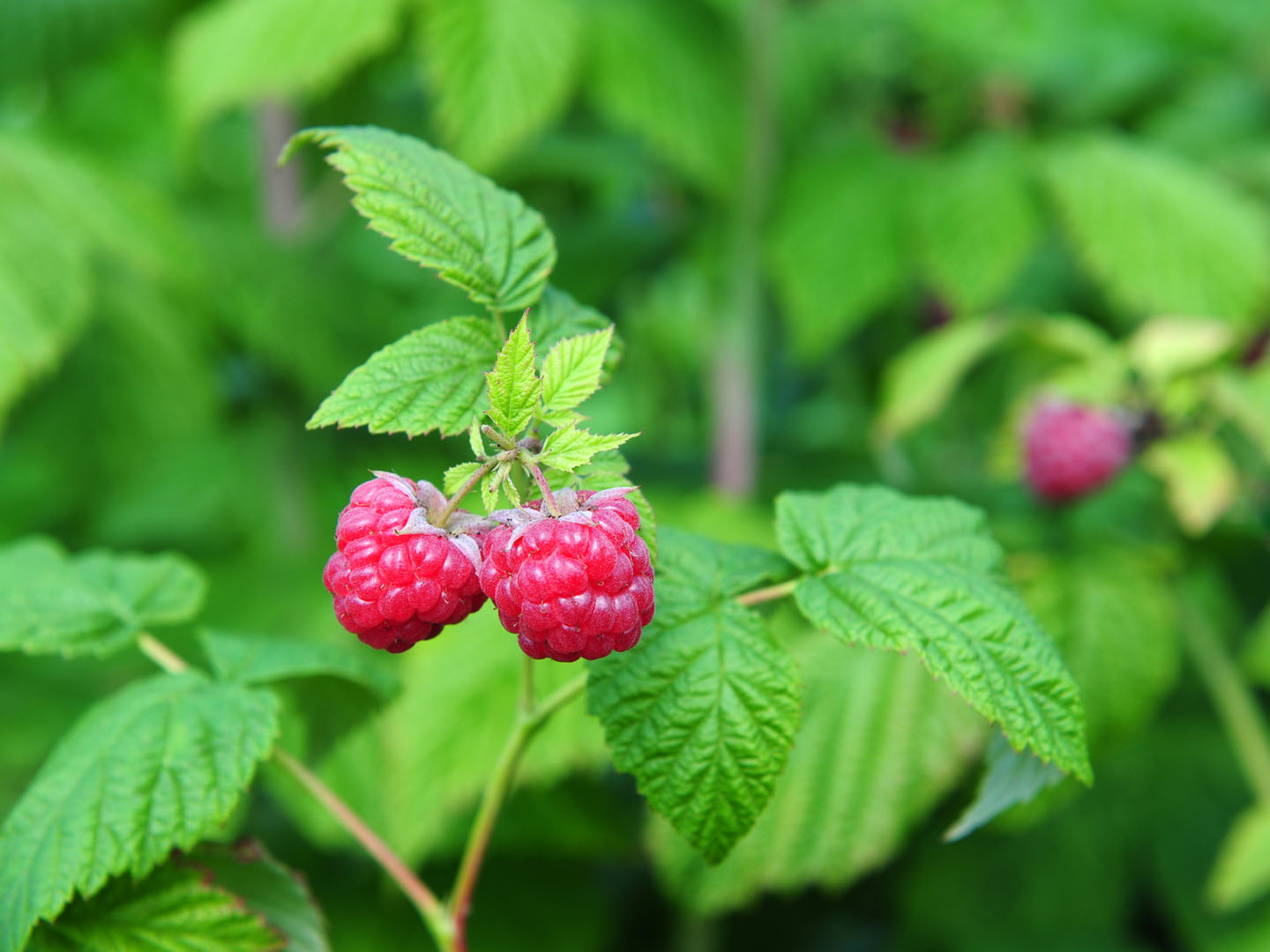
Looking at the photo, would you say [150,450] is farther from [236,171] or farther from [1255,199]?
[1255,199]

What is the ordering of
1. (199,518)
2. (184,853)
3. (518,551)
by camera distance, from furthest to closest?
(199,518) → (184,853) → (518,551)

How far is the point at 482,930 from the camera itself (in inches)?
53.1

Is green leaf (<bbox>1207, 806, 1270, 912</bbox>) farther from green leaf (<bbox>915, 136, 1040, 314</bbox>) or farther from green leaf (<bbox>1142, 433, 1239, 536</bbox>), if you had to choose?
green leaf (<bbox>915, 136, 1040, 314</bbox>)

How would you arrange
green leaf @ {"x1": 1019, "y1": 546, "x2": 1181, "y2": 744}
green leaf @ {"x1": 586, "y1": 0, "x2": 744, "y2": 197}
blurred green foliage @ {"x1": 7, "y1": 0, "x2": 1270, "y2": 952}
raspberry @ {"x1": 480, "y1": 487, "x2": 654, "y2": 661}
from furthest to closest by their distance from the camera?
1. green leaf @ {"x1": 586, "y1": 0, "x2": 744, "y2": 197}
2. blurred green foliage @ {"x1": 7, "y1": 0, "x2": 1270, "y2": 952}
3. green leaf @ {"x1": 1019, "y1": 546, "x2": 1181, "y2": 744}
4. raspberry @ {"x1": 480, "y1": 487, "x2": 654, "y2": 661}

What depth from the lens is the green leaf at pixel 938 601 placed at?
0.45m

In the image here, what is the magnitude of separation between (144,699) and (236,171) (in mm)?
2105

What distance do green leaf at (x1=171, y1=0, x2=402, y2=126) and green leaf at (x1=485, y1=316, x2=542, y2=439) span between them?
31.0 inches

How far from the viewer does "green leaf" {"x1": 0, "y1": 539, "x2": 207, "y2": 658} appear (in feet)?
1.92

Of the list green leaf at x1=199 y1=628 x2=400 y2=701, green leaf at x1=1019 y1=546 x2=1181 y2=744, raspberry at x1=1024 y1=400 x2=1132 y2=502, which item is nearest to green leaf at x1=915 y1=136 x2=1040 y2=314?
raspberry at x1=1024 y1=400 x2=1132 y2=502

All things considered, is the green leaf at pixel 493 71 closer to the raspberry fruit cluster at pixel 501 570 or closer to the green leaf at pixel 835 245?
the green leaf at pixel 835 245

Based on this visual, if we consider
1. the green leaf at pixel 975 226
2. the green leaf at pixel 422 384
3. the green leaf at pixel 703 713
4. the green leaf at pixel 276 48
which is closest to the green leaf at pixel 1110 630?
the green leaf at pixel 975 226

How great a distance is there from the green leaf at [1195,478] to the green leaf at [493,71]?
608 millimetres

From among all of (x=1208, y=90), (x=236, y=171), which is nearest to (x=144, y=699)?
(x=1208, y=90)

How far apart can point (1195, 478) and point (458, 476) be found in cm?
70
